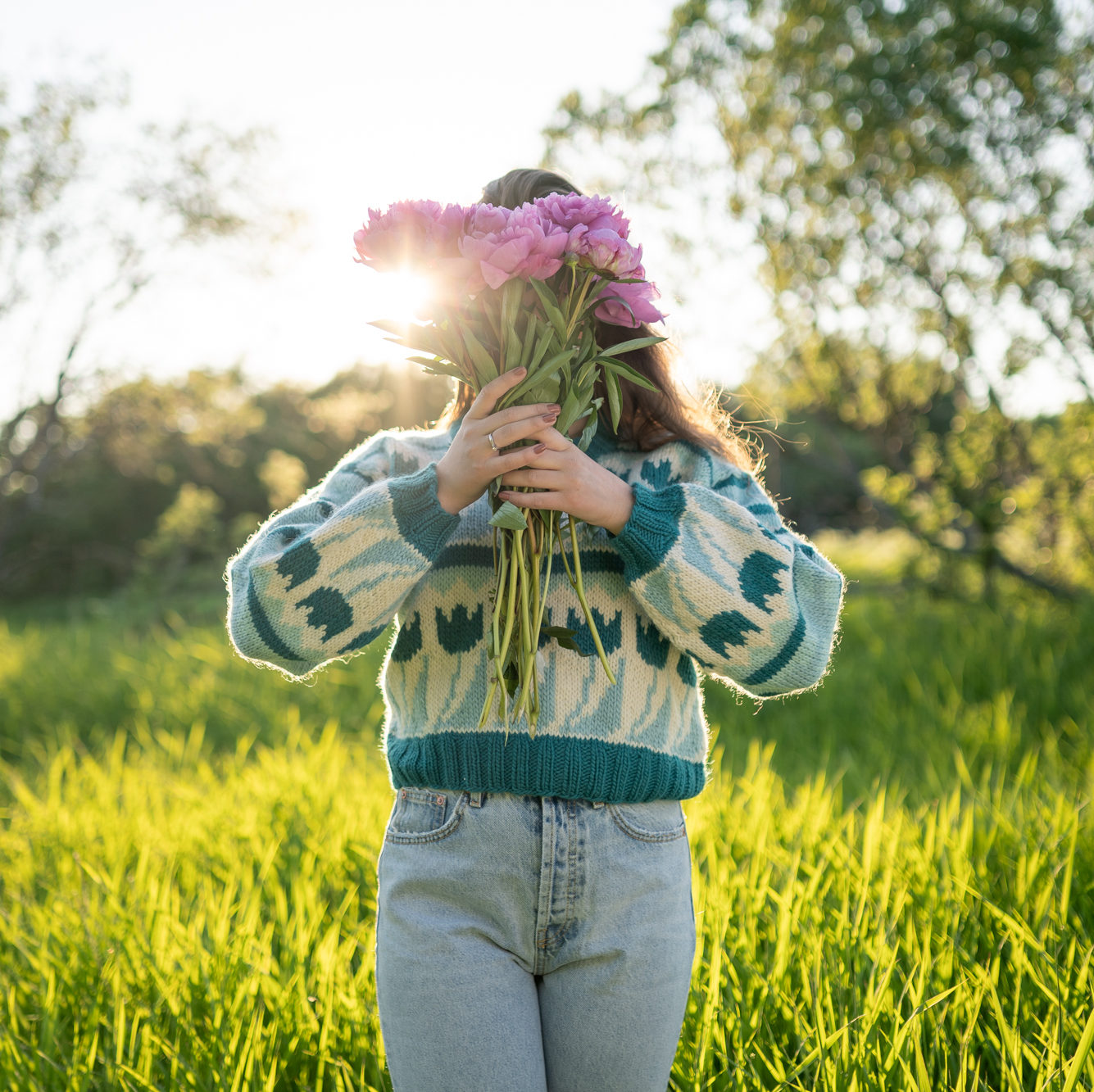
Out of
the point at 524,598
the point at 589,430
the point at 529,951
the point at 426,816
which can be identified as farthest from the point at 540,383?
the point at 529,951

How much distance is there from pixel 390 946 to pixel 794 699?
411 centimetres

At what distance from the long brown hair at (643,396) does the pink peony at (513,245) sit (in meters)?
0.33

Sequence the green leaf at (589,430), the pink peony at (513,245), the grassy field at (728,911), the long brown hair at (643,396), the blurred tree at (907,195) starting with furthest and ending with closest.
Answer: the blurred tree at (907,195)
the grassy field at (728,911)
the long brown hair at (643,396)
the green leaf at (589,430)
the pink peony at (513,245)

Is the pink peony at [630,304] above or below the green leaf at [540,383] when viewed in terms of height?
above

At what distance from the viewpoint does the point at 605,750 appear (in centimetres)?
128

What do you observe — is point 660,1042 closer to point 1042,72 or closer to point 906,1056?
point 906,1056

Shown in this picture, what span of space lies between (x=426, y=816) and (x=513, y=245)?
2.74 feet

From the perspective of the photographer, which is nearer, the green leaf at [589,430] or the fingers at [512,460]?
the fingers at [512,460]

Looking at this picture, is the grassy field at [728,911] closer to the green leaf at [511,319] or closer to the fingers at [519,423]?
the fingers at [519,423]

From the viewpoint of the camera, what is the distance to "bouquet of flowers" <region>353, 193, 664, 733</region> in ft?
3.89

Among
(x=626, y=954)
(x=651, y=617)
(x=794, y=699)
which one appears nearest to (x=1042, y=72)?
(x=794, y=699)

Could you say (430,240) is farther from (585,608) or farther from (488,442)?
(585,608)

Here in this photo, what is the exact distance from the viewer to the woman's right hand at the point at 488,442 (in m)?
1.21

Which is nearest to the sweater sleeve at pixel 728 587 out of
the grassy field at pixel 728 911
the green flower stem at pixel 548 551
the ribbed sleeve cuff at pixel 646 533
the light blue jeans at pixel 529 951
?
the ribbed sleeve cuff at pixel 646 533
